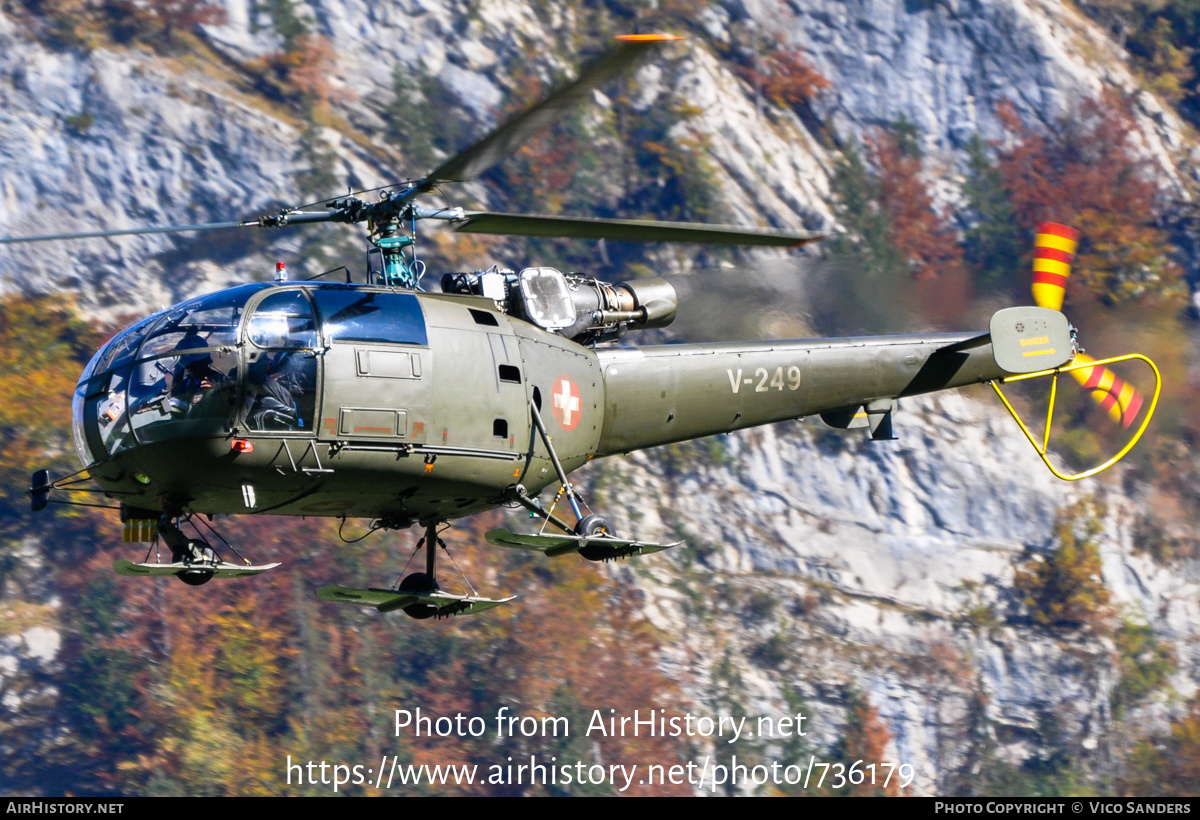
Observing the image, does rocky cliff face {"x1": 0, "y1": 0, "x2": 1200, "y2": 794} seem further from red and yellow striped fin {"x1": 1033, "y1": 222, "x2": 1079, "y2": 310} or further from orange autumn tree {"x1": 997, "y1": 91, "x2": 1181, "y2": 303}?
red and yellow striped fin {"x1": 1033, "y1": 222, "x2": 1079, "y2": 310}

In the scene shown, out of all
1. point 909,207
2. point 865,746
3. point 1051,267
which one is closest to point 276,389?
point 1051,267

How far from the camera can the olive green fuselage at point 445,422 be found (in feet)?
Answer: 39.5

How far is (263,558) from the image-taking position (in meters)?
32.0

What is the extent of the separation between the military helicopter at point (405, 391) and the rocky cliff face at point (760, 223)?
16.9 meters

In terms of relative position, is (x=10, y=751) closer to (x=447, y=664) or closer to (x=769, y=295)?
(x=447, y=664)

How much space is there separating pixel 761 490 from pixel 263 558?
981 centimetres

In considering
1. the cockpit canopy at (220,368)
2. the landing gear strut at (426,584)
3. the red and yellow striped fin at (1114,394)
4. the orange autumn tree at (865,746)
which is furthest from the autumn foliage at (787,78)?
the cockpit canopy at (220,368)

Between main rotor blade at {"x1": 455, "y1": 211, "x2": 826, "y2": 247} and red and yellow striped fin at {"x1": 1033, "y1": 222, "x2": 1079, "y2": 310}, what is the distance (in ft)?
13.4

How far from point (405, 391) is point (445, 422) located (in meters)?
0.42

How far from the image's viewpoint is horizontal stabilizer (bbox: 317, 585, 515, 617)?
13.7m

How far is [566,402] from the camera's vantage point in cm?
1365

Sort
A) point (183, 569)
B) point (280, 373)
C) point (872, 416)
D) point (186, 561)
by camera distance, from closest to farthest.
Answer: point (280, 373) → point (183, 569) → point (186, 561) → point (872, 416)

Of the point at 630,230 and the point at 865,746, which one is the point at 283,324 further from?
the point at 865,746
